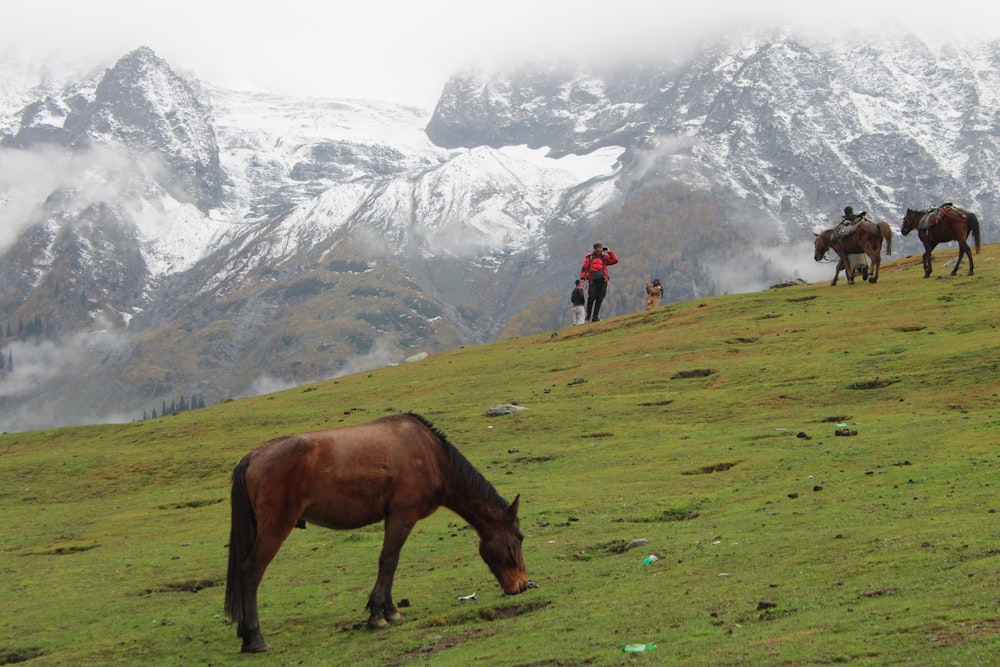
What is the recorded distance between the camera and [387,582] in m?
17.6

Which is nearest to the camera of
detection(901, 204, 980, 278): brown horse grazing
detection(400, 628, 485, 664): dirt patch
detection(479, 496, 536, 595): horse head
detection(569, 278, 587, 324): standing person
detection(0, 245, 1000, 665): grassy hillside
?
detection(0, 245, 1000, 665): grassy hillside

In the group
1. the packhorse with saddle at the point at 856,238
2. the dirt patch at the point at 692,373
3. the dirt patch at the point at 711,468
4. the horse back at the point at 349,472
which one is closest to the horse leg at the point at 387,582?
the horse back at the point at 349,472

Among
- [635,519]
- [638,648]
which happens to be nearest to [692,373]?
[635,519]

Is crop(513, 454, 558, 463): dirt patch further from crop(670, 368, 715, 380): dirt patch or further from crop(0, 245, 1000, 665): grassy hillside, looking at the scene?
crop(670, 368, 715, 380): dirt patch

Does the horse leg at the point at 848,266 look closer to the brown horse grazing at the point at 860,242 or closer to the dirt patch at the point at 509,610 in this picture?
the brown horse grazing at the point at 860,242

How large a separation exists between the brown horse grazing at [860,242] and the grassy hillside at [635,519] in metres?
2.97

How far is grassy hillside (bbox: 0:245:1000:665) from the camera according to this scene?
1516cm

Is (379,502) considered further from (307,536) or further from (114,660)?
(307,536)

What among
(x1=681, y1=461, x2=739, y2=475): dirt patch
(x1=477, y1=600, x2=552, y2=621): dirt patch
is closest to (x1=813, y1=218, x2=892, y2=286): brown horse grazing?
(x1=681, y1=461, x2=739, y2=475): dirt patch

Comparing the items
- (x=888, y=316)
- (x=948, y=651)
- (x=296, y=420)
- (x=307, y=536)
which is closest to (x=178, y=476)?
(x=296, y=420)

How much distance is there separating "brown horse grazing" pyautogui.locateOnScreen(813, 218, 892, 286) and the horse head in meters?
40.0

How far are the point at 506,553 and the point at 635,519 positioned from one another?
6.46 meters

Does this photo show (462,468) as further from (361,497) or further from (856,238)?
(856,238)

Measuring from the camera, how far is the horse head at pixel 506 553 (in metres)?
18.6
